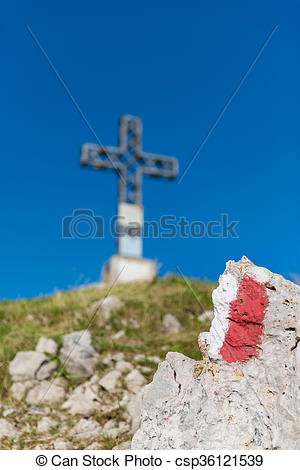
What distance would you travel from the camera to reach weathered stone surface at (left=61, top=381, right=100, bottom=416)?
540 centimetres

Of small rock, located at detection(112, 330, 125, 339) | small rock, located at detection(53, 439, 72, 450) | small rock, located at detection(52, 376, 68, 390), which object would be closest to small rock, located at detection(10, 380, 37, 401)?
small rock, located at detection(52, 376, 68, 390)

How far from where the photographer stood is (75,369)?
20.2ft

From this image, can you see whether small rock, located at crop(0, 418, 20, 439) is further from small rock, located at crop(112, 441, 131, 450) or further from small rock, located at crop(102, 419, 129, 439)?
small rock, located at crop(112, 441, 131, 450)

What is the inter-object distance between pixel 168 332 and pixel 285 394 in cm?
465

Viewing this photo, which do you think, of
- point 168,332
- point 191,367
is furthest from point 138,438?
point 168,332

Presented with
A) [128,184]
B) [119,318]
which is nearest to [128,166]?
[128,184]

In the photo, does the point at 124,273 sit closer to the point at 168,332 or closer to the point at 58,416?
the point at 168,332

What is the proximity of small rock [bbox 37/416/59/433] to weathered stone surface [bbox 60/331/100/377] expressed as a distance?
977mm

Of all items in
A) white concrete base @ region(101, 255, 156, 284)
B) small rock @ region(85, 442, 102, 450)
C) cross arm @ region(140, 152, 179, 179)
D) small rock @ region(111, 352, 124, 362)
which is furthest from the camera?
cross arm @ region(140, 152, 179, 179)

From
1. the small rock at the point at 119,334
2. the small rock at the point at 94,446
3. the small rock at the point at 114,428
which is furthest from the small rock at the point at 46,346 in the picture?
the small rock at the point at 94,446

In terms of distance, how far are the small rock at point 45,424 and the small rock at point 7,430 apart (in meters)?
0.26

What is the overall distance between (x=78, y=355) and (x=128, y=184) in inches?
387

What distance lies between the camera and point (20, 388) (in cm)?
582

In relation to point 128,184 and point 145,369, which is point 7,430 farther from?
point 128,184
